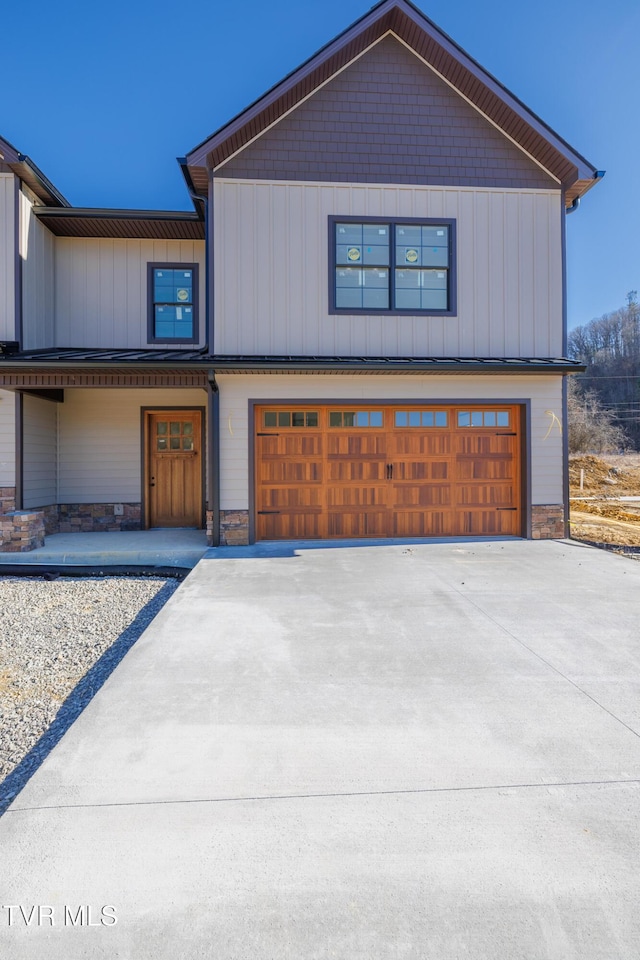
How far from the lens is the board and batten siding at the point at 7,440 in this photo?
26.0 feet

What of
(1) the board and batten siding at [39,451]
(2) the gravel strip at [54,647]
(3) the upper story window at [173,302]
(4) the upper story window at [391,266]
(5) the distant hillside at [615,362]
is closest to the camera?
(2) the gravel strip at [54,647]

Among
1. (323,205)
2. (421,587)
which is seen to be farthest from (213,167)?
(421,587)

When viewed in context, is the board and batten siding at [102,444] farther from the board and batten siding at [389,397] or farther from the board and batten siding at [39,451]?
the board and batten siding at [389,397]

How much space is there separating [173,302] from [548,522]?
24.2ft

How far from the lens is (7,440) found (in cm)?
796

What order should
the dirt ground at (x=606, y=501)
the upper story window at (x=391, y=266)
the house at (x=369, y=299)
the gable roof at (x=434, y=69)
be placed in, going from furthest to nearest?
the dirt ground at (x=606, y=501) < the upper story window at (x=391, y=266) < the house at (x=369, y=299) < the gable roof at (x=434, y=69)

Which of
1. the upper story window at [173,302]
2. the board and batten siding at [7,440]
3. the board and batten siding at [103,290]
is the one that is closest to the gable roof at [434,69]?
the upper story window at [173,302]

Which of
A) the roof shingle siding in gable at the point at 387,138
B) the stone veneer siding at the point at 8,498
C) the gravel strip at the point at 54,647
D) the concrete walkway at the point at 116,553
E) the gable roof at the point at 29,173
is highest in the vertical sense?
the roof shingle siding in gable at the point at 387,138

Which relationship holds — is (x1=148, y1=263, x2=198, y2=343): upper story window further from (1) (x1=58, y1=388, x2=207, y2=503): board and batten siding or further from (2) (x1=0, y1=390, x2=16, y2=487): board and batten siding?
(2) (x1=0, y1=390, x2=16, y2=487): board and batten siding

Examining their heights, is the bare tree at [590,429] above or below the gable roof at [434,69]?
below

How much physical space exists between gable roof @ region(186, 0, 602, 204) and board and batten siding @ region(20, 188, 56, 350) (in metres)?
2.70

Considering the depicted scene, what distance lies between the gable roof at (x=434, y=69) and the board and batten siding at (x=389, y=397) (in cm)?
319

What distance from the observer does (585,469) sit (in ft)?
81.8

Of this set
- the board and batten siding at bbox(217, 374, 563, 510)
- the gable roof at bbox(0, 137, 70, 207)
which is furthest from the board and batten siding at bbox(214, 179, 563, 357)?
the gable roof at bbox(0, 137, 70, 207)
